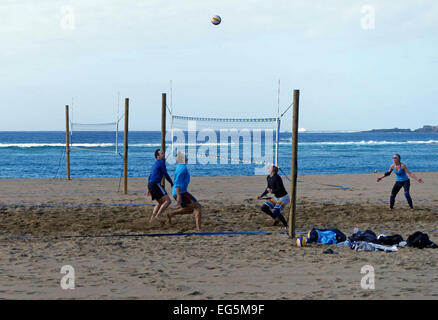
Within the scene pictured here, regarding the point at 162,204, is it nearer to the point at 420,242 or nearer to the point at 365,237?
the point at 365,237

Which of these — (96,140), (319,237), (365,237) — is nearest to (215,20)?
(319,237)

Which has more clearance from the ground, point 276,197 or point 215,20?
point 215,20

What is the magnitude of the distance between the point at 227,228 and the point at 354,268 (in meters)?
3.25

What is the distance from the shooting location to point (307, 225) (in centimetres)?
946

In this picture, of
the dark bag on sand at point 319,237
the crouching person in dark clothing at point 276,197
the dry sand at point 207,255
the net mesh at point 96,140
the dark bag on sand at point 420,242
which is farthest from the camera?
the net mesh at point 96,140

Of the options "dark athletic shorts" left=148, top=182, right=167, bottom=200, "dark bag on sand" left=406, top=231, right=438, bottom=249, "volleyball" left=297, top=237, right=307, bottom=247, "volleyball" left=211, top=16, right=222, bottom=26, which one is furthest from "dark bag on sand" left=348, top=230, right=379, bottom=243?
"volleyball" left=211, top=16, right=222, bottom=26

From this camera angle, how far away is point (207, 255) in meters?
7.04

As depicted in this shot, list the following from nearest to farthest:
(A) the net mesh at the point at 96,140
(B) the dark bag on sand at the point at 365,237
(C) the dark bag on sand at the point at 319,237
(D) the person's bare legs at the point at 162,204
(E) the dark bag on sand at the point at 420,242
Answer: (E) the dark bag on sand at the point at 420,242 < (B) the dark bag on sand at the point at 365,237 < (C) the dark bag on sand at the point at 319,237 < (D) the person's bare legs at the point at 162,204 < (A) the net mesh at the point at 96,140

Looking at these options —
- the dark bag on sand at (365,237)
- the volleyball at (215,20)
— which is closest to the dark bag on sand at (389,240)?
the dark bag on sand at (365,237)

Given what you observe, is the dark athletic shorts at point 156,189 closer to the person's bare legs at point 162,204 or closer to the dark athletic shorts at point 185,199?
the person's bare legs at point 162,204

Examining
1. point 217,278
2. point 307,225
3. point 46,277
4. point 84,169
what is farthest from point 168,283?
point 84,169

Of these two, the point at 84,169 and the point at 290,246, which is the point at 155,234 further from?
the point at 84,169

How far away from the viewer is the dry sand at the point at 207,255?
17.7ft

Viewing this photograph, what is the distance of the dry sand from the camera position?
5.38 m
